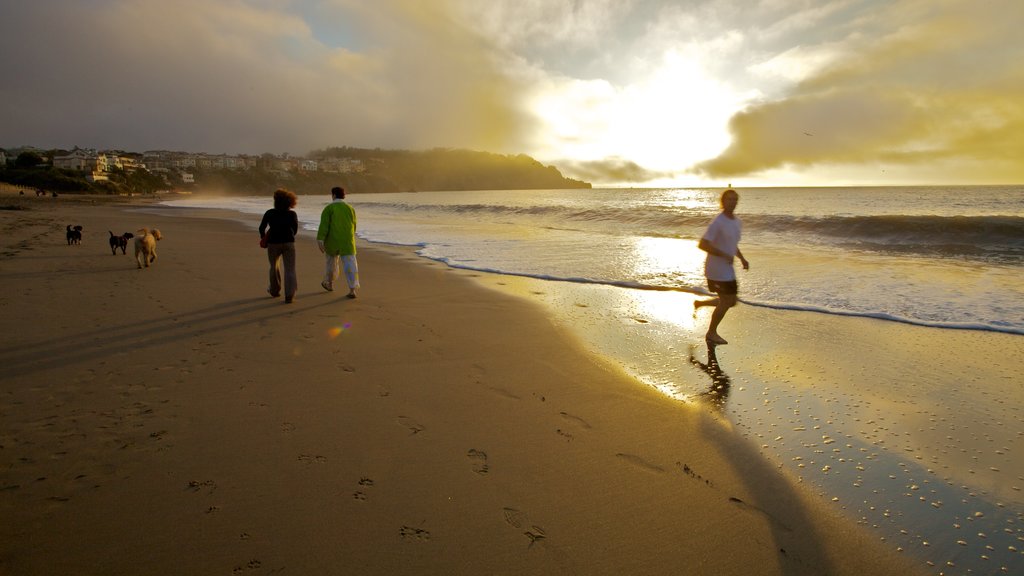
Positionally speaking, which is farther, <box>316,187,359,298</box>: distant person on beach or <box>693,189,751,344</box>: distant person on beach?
<box>316,187,359,298</box>: distant person on beach

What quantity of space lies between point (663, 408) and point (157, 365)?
15.6 feet

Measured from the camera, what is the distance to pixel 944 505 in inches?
108

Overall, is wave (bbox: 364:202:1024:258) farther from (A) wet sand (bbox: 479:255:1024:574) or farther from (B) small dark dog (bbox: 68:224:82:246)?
(B) small dark dog (bbox: 68:224:82:246)

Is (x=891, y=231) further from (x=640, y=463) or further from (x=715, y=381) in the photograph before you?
(x=640, y=463)

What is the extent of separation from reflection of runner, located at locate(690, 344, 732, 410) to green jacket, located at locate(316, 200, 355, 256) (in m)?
5.67

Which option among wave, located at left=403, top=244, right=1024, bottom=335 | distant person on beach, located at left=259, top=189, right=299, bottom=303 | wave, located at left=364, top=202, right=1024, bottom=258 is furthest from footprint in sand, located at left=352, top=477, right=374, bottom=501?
wave, located at left=364, top=202, right=1024, bottom=258

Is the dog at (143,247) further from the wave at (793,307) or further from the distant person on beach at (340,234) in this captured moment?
the wave at (793,307)

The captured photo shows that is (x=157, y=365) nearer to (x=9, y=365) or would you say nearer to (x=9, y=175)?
(x=9, y=365)

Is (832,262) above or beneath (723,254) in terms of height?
beneath

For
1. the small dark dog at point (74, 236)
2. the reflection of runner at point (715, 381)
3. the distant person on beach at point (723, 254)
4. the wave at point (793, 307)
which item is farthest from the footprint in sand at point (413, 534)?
the small dark dog at point (74, 236)

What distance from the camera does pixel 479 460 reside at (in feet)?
10.1

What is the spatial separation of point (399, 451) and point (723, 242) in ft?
14.8

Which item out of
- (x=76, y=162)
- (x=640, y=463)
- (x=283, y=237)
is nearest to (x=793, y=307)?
(x=640, y=463)

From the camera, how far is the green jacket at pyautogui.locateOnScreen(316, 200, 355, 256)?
25.5 ft
